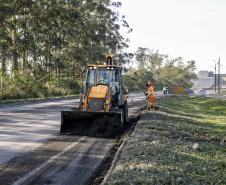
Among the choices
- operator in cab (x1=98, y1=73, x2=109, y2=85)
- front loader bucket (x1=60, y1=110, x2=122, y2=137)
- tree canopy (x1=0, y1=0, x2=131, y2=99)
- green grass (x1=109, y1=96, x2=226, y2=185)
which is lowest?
green grass (x1=109, y1=96, x2=226, y2=185)

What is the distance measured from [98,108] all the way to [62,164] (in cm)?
428

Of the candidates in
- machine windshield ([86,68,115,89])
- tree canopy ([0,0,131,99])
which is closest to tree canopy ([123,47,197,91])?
tree canopy ([0,0,131,99])

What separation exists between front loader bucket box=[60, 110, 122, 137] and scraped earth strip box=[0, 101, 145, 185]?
1041 mm

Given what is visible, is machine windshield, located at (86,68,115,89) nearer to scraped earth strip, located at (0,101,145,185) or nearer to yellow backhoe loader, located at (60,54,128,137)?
yellow backhoe loader, located at (60,54,128,137)

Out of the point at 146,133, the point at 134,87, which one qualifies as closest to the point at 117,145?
the point at 146,133

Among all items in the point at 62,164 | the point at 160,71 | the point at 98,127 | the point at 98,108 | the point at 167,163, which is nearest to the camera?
the point at 167,163

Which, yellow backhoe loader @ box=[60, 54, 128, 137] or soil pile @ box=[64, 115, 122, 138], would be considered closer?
soil pile @ box=[64, 115, 122, 138]

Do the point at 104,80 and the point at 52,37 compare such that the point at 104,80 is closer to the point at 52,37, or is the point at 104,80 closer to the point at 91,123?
the point at 91,123

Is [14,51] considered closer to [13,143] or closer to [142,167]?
[13,143]

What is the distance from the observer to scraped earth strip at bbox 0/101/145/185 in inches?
198

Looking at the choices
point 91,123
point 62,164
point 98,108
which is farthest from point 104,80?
point 62,164

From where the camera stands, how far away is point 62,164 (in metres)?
5.91

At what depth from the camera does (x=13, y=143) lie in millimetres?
7629

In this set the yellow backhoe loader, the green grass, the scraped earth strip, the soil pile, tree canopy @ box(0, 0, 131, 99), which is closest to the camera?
the green grass
